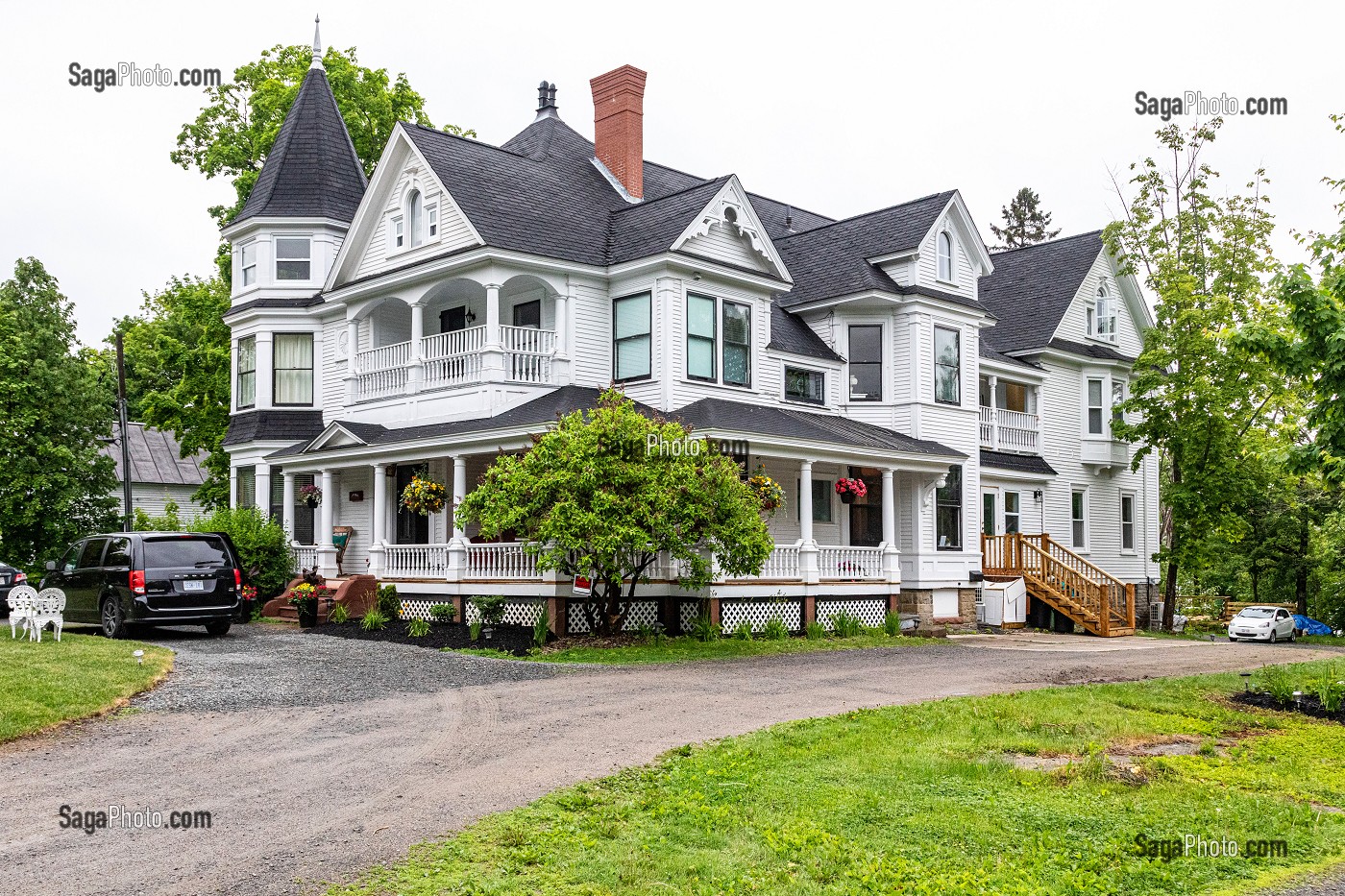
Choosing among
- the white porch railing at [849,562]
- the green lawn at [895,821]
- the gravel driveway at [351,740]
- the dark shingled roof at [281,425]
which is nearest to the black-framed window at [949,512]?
the white porch railing at [849,562]

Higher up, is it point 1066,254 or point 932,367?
point 1066,254

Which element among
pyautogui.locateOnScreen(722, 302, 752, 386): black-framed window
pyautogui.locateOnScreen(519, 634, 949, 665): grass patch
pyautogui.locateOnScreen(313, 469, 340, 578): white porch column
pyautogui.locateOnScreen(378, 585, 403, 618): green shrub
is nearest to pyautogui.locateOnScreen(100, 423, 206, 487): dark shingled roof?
pyautogui.locateOnScreen(313, 469, 340, 578): white porch column

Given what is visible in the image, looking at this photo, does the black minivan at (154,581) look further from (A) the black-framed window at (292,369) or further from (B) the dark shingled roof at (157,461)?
(B) the dark shingled roof at (157,461)

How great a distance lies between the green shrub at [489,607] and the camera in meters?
20.6

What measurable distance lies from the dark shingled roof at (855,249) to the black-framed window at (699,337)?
4.44 meters

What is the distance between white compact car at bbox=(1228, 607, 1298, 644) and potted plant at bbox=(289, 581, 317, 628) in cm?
2619

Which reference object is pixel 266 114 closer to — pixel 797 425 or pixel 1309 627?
pixel 797 425

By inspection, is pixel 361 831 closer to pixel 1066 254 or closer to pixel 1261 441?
pixel 1261 441

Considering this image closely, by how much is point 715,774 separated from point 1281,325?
8.60 metres

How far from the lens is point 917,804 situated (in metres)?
8.06

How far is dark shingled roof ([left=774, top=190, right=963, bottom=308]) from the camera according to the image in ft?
89.4

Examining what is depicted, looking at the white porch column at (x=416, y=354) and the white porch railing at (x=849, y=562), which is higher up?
the white porch column at (x=416, y=354)

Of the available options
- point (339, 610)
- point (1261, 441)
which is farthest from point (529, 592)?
point (1261, 441)

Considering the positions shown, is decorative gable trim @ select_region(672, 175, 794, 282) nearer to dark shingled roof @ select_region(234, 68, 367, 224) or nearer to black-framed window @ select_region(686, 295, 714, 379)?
black-framed window @ select_region(686, 295, 714, 379)
